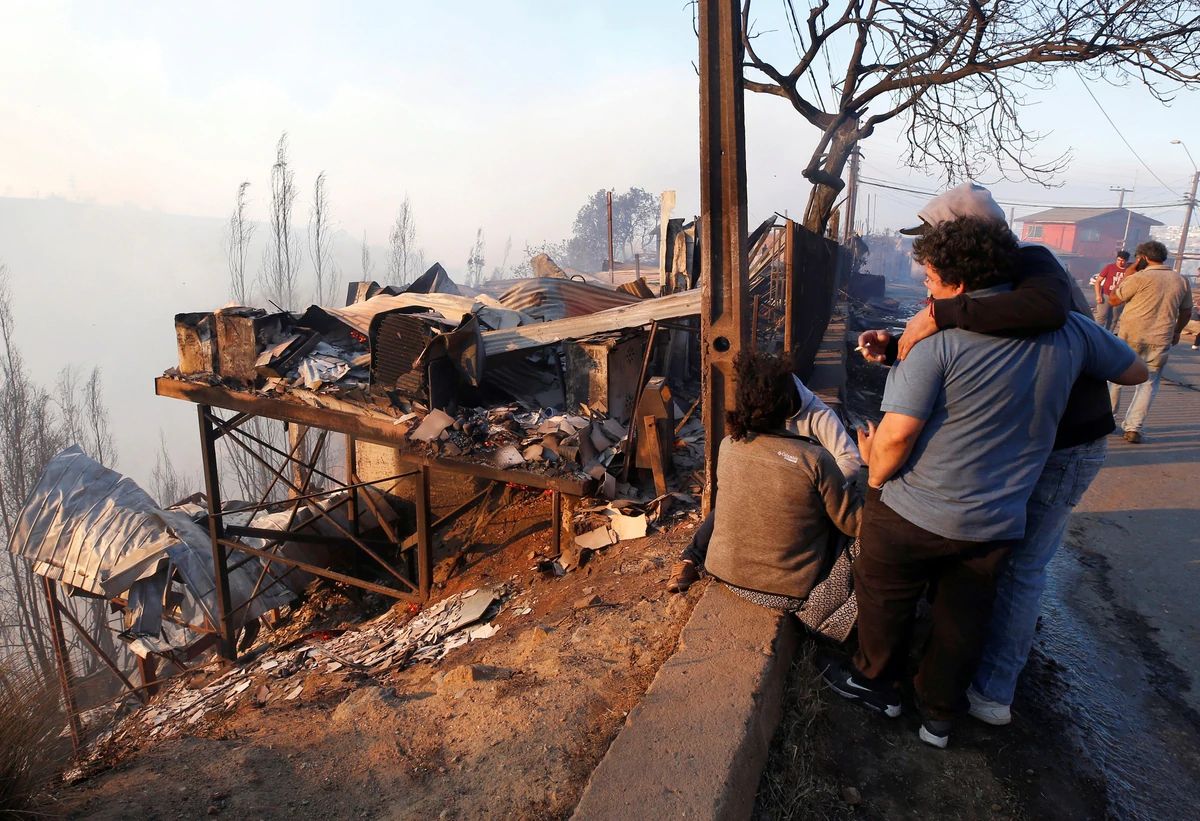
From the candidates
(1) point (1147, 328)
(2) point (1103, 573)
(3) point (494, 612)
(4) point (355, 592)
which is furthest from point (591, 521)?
(1) point (1147, 328)

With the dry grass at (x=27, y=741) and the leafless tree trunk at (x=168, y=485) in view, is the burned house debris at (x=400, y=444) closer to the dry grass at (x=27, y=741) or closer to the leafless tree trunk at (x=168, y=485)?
the dry grass at (x=27, y=741)

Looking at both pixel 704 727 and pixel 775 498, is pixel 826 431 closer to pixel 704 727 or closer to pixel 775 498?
pixel 775 498

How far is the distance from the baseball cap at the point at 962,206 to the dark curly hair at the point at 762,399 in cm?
75

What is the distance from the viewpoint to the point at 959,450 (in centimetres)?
210

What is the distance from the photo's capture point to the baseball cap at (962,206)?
2.22 m

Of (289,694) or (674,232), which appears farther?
A: (674,232)

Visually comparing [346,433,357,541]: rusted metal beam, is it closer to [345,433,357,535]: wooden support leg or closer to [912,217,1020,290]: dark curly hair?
[345,433,357,535]: wooden support leg

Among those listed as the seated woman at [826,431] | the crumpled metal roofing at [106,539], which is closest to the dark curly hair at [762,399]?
the seated woman at [826,431]

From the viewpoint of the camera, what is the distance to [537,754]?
2.35 meters

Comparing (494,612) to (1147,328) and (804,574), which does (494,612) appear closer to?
(804,574)

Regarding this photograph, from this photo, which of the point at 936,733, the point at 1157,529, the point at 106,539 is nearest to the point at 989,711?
the point at 936,733

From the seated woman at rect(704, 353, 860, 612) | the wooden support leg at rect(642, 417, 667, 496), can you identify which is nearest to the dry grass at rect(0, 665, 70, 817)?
the seated woman at rect(704, 353, 860, 612)

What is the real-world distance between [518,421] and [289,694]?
275 centimetres

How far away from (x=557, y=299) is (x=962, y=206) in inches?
230
